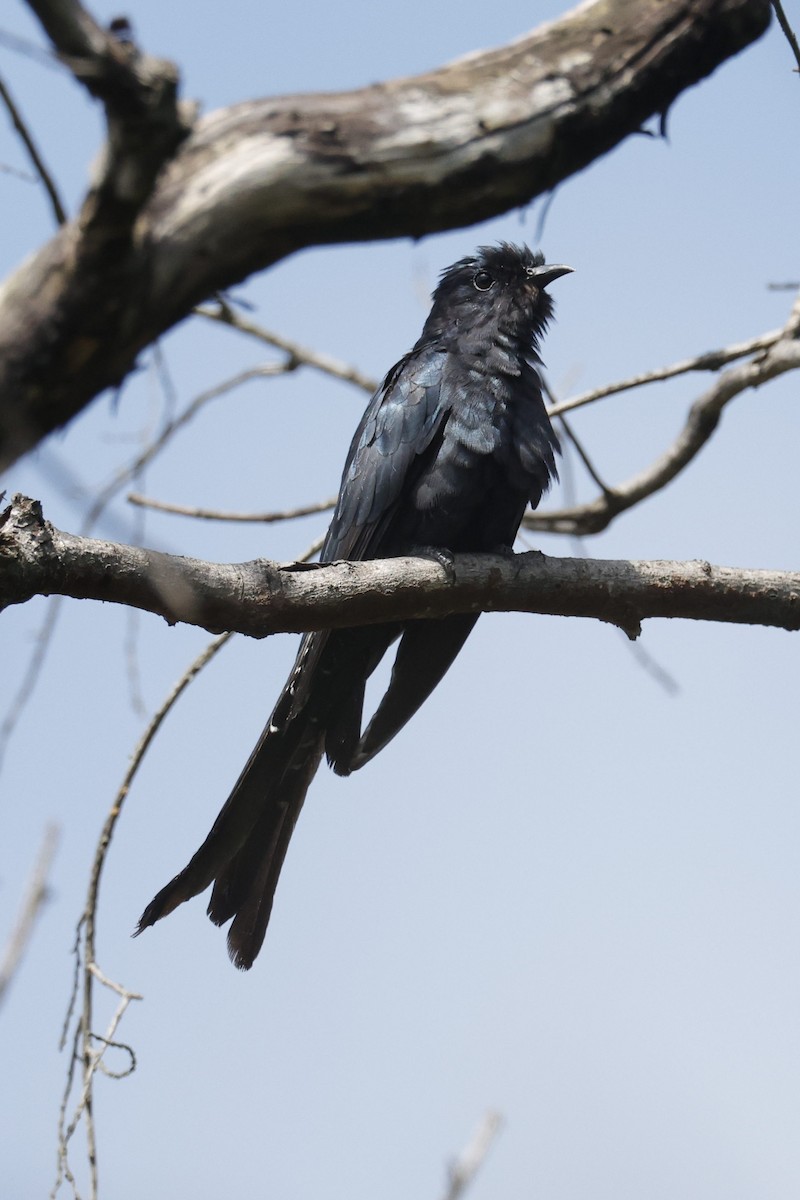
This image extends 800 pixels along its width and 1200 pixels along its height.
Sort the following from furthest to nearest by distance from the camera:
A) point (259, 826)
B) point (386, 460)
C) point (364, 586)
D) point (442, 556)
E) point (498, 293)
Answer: point (498, 293)
point (386, 460)
point (259, 826)
point (442, 556)
point (364, 586)

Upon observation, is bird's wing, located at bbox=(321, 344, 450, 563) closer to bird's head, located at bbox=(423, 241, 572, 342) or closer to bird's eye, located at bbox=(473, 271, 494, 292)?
bird's head, located at bbox=(423, 241, 572, 342)

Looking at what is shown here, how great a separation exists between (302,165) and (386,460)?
308cm

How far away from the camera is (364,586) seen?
11.8 feet

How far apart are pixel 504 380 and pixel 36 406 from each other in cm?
353

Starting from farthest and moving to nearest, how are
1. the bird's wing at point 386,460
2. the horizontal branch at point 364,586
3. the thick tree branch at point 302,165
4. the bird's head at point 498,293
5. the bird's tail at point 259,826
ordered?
the bird's head at point 498,293 → the bird's wing at point 386,460 → the bird's tail at point 259,826 → the horizontal branch at point 364,586 → the thick tree branch at point 302,165

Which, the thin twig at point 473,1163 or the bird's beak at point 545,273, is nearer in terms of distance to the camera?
the thin twig at point 473,1163

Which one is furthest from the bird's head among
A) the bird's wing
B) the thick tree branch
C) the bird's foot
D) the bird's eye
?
the thick tree branch

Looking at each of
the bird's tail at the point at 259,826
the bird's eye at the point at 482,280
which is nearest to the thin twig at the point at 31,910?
the bird's tail at the point at 259,826

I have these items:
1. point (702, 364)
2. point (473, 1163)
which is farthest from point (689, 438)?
point (473, 1163)

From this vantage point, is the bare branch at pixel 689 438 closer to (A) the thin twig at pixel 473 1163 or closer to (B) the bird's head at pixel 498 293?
(B) the bird's head at pixel 498 293

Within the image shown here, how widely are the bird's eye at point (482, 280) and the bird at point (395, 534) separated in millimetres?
364

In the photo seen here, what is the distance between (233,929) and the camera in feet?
14.6

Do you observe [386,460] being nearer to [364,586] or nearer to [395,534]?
[395,534]

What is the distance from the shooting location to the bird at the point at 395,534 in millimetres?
4473
